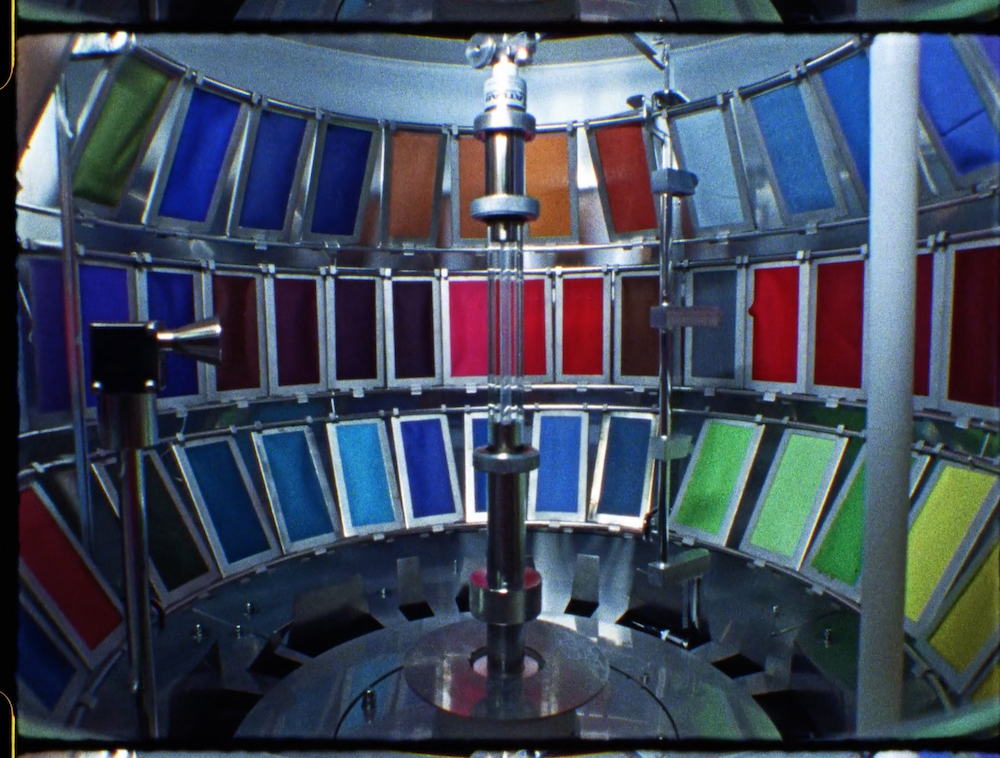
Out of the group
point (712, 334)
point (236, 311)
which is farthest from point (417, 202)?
point (712, 334)

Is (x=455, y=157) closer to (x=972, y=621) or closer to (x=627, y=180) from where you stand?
(x=627, y=180)

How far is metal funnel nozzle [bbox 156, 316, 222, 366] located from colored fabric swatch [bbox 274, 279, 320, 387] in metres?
0.95

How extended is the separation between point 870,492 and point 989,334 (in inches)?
26.0

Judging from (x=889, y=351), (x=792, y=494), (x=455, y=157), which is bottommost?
(x=792, y=494)

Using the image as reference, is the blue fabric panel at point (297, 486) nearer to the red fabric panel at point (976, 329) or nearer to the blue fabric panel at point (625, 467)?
the blue fabric panel at point (625, 467)

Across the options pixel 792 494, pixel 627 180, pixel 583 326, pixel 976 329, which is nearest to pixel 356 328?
pixel 583 326

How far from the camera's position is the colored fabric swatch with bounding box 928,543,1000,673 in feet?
3.54

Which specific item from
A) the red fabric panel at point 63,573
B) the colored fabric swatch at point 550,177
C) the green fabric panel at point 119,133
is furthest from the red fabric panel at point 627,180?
the red fabric panel at point 63,573

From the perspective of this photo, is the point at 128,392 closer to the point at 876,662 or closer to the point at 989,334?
the point at 876,662

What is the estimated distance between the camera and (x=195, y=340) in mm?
897

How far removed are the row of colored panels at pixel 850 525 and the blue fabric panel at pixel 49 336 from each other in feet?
5.26

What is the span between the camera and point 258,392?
1.80m

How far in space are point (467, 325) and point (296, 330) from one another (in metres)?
0.55

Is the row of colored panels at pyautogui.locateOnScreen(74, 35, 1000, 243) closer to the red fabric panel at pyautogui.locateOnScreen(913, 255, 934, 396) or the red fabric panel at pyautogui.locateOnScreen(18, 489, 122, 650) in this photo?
the red fabric panel at pyautogui.locateOnScreen(913, 255, 934, 396)
